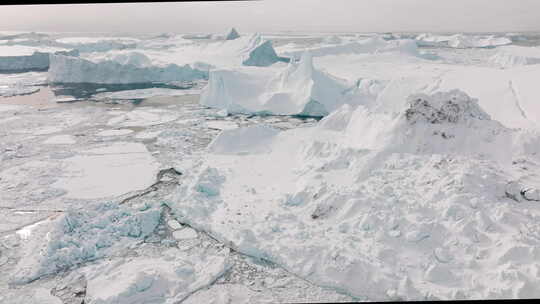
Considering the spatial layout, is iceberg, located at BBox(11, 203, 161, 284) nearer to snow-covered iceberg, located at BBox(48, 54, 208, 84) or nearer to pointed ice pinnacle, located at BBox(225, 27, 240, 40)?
snow-covered iceberg, located at BBox(48, 54, 208, 84)

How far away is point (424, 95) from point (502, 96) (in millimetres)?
5571

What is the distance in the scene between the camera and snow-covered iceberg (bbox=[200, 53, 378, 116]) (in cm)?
1129

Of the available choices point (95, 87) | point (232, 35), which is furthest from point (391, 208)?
point (232, 35)

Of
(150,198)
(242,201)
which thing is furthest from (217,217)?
(150,198)

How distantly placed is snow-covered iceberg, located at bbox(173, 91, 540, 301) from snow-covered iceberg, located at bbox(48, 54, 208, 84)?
13513 millimetres

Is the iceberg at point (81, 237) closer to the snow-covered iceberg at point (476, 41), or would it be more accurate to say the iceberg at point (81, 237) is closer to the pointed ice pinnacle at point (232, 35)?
the pointed ice pinnacle at point (232, 35)

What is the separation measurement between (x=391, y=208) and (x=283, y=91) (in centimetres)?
818

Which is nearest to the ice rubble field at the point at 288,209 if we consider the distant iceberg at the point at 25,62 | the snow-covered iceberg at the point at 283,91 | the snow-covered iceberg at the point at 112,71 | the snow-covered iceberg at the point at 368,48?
the snow-covered iceberg at the point at 283,91

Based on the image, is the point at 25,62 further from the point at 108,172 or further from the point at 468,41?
the point at 468,41

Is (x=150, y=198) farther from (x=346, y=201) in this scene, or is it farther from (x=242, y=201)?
(x=346, y=201)

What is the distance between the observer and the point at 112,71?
18078mm

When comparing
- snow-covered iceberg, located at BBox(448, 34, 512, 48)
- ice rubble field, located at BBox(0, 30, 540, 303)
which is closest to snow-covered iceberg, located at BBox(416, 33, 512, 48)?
snow-covered iceberg, located at BBox(448, 34, 512, 48)

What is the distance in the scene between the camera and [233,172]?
6340mm

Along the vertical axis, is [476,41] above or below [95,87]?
above
